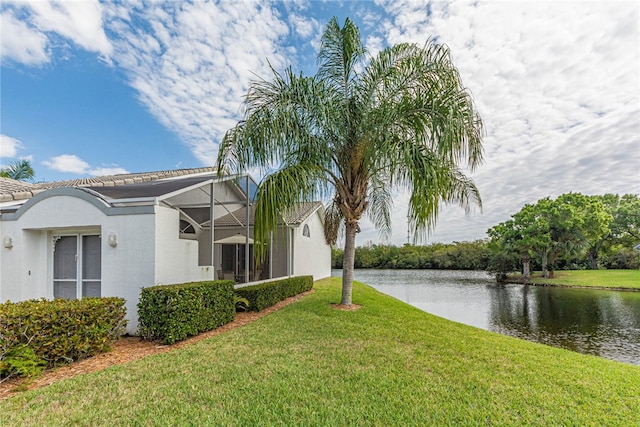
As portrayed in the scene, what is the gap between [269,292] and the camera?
10508mm

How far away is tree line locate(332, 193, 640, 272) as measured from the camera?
30609 mm

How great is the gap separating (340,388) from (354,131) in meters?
6.67

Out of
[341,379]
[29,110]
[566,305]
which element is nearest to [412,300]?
[566,305]

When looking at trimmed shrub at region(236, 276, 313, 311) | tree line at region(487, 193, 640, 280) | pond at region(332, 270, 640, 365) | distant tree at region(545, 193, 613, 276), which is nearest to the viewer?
trimmed shrub at region(236, 276, 313, 311)

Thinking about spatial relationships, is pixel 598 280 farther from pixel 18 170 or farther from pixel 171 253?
pixel 18 170

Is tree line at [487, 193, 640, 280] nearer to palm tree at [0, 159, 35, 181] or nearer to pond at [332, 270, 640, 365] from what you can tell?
pond at [332, 270, 640, 365]

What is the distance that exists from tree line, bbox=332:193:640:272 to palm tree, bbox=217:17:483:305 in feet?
59.0

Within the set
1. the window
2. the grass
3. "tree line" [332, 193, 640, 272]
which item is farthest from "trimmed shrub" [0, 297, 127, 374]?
"tree line" [332, 193, 640, 272]

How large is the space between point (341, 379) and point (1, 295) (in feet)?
29.9

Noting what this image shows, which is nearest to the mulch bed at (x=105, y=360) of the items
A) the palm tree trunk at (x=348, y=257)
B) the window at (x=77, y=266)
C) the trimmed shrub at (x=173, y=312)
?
the trimmed shrub at (x=173, y=312)

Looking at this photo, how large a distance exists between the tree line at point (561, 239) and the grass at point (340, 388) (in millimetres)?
20059

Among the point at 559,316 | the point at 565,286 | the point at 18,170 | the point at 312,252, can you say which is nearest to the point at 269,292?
the point at 312,252

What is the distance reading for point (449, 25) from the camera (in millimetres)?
9969

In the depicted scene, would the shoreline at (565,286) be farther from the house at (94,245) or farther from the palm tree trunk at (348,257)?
the house at (94,245)
